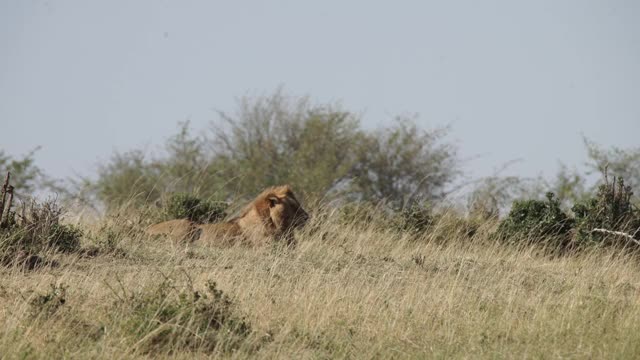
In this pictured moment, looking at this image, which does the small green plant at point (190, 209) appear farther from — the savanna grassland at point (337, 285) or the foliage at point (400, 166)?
the foliage at point (400, 166)

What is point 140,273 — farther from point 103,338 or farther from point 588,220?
point 588,220

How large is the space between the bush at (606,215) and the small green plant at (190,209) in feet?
14.5

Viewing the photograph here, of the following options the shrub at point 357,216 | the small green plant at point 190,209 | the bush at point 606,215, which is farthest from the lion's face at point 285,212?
the bush at point 606,215

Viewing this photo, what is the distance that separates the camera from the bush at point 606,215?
1261 cm

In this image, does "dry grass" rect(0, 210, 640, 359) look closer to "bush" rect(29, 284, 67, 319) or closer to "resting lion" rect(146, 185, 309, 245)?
"bush" rect(29, 284, 67, 319)

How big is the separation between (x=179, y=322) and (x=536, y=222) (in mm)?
6682

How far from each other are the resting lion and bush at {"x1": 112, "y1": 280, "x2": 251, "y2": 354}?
3391mm

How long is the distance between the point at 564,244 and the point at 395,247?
7.81ft

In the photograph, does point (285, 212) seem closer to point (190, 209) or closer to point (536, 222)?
point (190, 209)

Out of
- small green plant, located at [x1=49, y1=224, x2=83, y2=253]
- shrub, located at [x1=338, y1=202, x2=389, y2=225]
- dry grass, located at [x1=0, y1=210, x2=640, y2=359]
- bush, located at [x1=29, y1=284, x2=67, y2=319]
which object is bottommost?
dry grass, located at [x1=0, y1=210, x2=640, y2=359]

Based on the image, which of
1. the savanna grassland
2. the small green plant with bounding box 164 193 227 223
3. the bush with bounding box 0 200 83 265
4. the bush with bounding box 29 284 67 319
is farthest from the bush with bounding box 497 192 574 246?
the bush with bounding box 29 284 67 319

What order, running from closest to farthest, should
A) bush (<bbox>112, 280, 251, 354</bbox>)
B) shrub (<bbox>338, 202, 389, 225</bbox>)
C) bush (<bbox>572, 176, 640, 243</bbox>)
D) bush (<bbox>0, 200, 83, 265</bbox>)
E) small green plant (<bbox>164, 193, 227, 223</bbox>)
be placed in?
bush (<bbox>112, 280, 251, 354</bbox>), bush (<bbox>0, 200, 83, 265</bbox>), bush (<bbox>572, 176, 640, 243</bbox>), shrub (<bbox>338, 202, 389, 225</bbox>), small green plant (<bbox>164, 193, 227, 223</bbox>)

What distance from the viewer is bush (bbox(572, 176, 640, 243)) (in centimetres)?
1261

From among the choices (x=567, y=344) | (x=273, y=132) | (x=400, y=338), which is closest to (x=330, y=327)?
(x=400, y=338)
